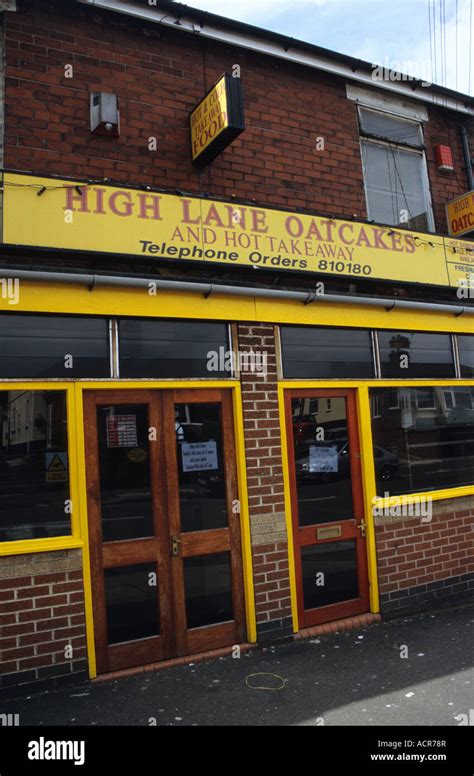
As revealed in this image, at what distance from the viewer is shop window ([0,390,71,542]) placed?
14.4 feet

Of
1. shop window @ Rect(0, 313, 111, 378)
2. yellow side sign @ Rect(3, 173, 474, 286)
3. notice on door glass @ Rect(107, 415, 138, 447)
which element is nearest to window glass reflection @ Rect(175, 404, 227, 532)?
notice on door glass @ Rect(107, 415, 138, 447)

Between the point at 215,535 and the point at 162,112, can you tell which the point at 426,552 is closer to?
the point at 215,535

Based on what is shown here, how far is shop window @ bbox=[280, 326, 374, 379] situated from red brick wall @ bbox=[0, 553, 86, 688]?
9.38ft

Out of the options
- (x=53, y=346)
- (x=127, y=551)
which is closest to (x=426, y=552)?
(x=127, y=551)

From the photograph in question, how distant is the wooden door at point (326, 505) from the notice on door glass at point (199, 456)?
2.78ft

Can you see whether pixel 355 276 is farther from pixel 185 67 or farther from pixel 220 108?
pixel 185 67

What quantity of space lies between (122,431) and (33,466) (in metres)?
0.80

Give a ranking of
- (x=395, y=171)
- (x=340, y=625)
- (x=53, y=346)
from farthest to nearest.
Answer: (x=395, y=171)
(x=340, y=625)
(x=53, y=346)

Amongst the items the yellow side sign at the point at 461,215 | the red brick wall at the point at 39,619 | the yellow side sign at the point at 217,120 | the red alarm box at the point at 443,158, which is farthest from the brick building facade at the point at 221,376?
the red alarm box at the point at 443,158

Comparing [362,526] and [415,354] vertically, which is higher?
[415,354]

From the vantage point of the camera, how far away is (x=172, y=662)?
15.7 ft

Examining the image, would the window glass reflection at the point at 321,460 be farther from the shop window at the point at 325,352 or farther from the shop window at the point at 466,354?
the shop window at the point at 466,354
